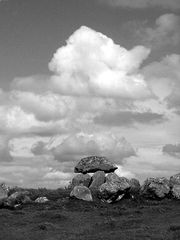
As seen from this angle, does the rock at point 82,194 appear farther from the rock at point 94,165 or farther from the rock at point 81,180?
the rock at point 94,165

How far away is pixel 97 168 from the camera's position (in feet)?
213

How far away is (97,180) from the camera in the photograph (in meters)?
60.5

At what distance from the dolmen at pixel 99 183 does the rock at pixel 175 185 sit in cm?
437

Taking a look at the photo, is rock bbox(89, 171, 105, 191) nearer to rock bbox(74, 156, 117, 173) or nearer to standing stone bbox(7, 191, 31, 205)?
rock bbox(74, 156, 117, 173)

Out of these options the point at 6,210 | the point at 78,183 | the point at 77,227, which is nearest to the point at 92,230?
the point at 77,227

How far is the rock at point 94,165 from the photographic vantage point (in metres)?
65.1

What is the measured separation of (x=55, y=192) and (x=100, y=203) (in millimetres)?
7226

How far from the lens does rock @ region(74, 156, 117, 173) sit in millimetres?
65062

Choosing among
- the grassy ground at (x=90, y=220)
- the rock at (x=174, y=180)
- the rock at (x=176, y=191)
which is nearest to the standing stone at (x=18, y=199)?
the grassy ground at (x=90, y=220)

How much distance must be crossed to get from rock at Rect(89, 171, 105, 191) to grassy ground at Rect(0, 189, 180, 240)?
3.98 m

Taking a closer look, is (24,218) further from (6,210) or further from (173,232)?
(173,232)

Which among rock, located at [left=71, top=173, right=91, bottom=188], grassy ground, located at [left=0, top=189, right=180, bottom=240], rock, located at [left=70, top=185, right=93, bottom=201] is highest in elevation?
rock, located at [left=71, top=173, right=91, bottom=188]

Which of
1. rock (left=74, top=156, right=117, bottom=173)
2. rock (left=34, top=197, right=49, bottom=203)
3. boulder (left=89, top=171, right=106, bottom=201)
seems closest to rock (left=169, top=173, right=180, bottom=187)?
boulder (left=89, top=171, right=106, bottom=201)

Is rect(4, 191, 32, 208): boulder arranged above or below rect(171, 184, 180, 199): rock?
below
